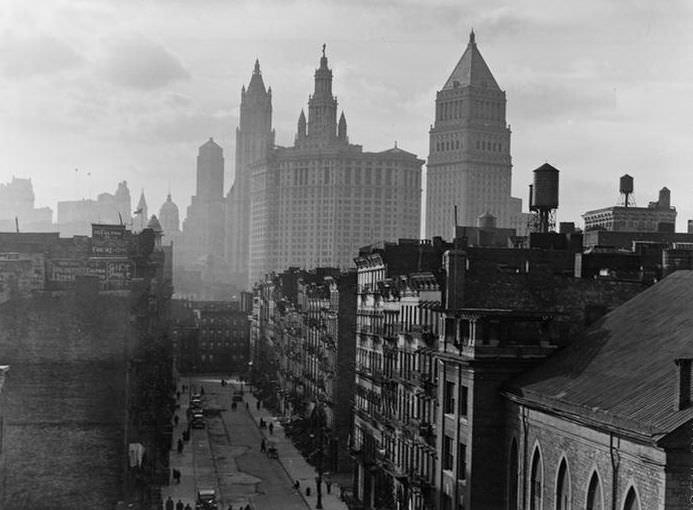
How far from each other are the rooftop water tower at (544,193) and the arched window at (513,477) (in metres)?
40.0

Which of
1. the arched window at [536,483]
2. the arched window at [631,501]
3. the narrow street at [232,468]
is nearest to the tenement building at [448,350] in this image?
the arched window at [536,483]

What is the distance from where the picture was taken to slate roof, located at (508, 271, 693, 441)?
28719 mm

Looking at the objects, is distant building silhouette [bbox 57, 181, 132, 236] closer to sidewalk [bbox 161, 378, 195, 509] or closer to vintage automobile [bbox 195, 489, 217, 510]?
sidewalk [bbox 161, 378, 195, 509]

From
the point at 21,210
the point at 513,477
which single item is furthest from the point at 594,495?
the point at 21,210

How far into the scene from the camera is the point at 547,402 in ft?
115

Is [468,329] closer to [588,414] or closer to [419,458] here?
[588,414]

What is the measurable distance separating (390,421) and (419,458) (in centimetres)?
865

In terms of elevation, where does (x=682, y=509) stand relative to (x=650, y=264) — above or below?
below

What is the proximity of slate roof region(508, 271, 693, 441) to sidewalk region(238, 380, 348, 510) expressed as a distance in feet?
119

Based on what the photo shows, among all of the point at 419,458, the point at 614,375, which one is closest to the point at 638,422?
the point at 614,375

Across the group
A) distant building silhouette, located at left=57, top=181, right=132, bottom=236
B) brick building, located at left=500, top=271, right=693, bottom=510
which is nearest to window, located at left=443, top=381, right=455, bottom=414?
brick building, located at left=500, top=271, right=693, bottom=510

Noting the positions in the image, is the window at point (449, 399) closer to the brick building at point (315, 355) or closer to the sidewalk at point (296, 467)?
the sidewalk at point (296, 467)

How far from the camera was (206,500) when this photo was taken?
67.2m

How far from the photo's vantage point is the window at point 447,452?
44.4 metres
